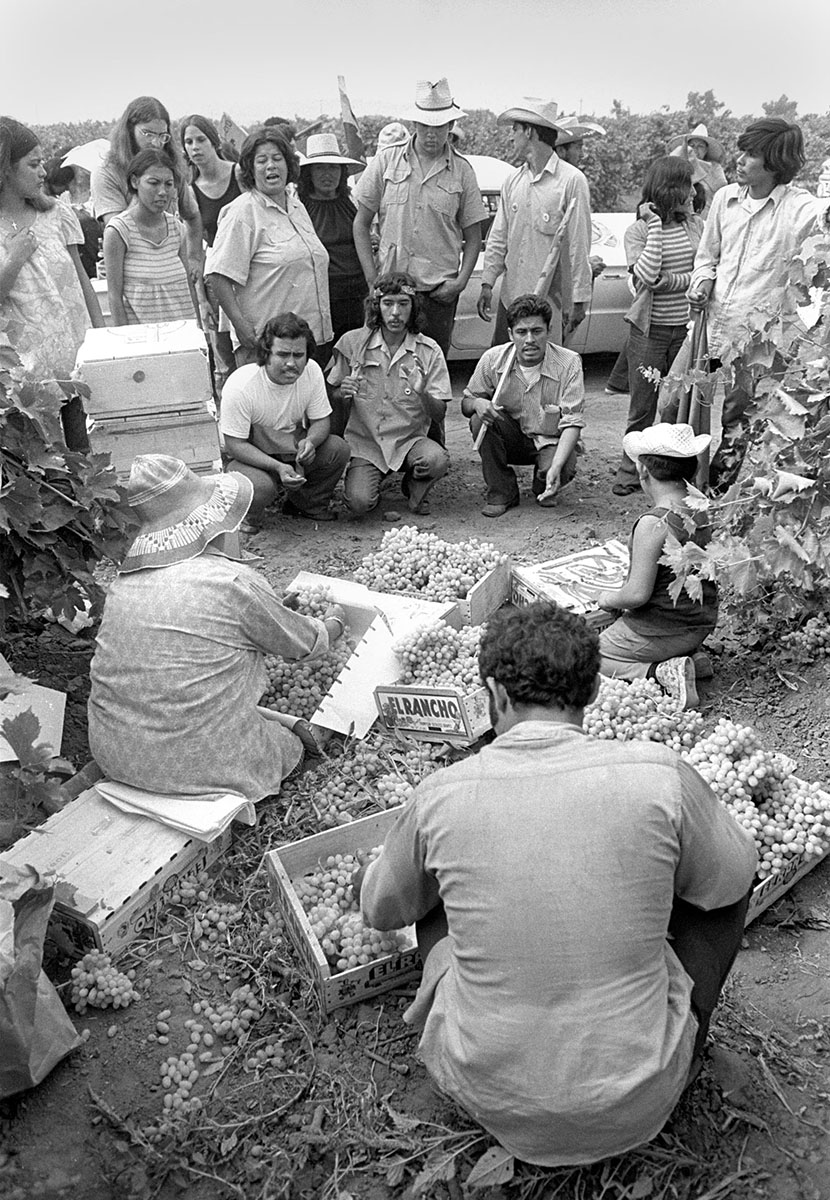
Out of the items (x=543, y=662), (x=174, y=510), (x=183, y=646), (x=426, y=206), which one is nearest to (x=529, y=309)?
(x=426, y=206)

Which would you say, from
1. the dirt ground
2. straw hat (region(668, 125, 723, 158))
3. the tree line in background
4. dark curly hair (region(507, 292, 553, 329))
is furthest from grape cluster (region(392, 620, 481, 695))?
the tree line in background

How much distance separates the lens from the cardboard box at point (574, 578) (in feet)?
14.2

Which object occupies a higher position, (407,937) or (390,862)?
(390,862)

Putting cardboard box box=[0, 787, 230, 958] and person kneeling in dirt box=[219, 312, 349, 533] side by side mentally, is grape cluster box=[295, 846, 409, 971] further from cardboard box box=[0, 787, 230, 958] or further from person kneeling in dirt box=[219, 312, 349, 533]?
person kneeling in dirt box=[219, 312, 349, 533]

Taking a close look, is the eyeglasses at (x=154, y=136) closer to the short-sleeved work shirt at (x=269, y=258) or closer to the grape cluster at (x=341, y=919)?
the short-sleeved work shirt at (x=269, y=258)

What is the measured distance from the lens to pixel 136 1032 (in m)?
2.71

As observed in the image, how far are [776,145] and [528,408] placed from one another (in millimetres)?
1826

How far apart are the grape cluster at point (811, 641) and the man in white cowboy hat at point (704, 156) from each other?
4962 mm

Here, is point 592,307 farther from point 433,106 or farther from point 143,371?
point 143,371

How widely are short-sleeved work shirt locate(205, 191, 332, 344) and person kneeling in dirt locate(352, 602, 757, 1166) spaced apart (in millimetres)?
4258

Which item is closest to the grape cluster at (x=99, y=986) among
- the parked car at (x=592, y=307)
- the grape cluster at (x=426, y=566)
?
the grape cluster at (x=426, y=566)

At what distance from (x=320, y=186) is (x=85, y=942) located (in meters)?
4.99

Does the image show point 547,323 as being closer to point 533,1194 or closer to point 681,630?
point 681,630

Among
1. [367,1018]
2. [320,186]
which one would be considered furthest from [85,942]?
[320,186]
